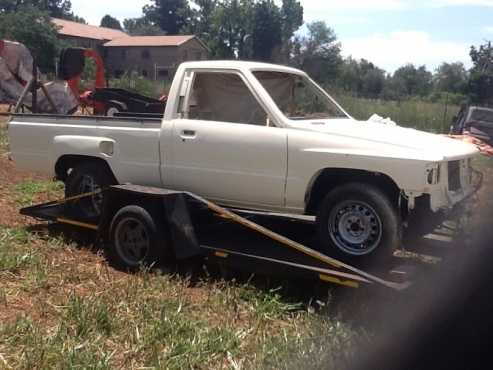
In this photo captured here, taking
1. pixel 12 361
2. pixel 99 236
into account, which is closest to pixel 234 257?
pixel 99 236

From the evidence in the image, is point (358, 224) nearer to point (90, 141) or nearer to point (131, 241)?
point (131, 241)

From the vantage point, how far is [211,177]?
5.94m

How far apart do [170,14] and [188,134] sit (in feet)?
378

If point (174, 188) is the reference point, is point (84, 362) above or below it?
below

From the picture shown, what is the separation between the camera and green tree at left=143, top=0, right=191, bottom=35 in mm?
113825

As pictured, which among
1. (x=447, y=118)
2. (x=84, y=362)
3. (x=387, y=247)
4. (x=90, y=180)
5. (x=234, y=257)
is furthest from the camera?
(x=447, y=118)

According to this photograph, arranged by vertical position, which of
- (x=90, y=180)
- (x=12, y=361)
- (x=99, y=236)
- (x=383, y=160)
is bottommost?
(x=12, y=361)

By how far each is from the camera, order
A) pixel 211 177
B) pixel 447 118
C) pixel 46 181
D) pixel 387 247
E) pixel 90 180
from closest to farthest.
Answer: pixel 387 247
pixel 211 177
pixel 90 180
pixel 46 181
pixel 447 118

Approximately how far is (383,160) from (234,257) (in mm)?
1512

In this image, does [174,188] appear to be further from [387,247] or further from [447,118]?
[447,118]

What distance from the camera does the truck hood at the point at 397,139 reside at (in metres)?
5.05

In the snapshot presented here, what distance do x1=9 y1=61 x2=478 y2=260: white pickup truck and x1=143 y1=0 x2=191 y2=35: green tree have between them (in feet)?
361

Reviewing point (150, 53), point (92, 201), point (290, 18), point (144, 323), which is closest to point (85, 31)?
point (150, 53)

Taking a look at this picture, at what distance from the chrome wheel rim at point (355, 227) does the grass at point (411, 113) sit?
1506 centimetres
